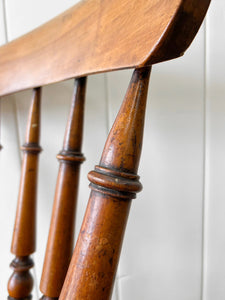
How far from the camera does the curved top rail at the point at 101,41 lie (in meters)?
0.15

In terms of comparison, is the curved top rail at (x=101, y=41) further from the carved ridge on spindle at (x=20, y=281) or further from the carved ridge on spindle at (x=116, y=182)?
the carved ridge on spindle at (x=20, y=281)

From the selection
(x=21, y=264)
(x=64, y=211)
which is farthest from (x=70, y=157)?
(x=21, y=264)

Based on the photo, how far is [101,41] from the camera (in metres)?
0.21

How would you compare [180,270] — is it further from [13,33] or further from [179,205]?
[13,33]

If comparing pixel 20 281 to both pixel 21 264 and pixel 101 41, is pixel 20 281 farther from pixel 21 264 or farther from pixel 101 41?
pixel 101 41

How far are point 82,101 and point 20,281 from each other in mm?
257

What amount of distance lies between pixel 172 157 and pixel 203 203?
96mm

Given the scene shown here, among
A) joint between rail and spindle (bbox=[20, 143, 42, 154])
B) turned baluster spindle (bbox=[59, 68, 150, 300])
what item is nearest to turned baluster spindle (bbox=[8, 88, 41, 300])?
joint between rail and spindle (bbox=[20, 143, 42, 154])

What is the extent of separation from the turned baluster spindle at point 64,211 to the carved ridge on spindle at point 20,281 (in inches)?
3.3

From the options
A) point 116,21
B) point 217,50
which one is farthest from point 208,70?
point 116,21

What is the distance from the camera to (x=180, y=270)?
1.55 ft

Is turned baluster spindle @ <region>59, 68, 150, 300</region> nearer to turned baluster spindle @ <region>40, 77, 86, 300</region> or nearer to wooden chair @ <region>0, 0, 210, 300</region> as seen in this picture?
wooden chair @ <region>0, 0, 210, 300</region>

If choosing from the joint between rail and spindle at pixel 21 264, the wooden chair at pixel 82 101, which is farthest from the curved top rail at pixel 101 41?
the joint between rail and spindle at pixel 21 264

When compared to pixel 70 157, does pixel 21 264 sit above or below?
below
